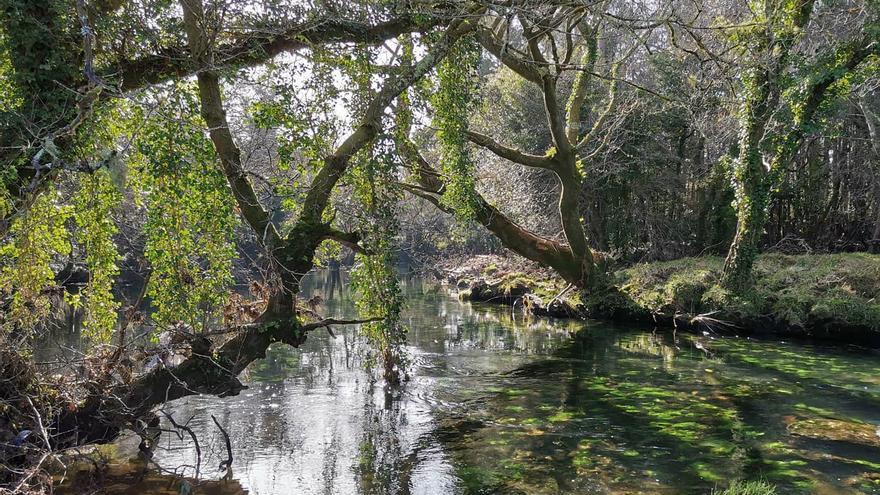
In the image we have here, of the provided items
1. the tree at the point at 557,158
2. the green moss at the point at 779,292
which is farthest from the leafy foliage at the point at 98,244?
the green moss at the point at 779,292

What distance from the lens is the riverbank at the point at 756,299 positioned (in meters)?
12.3

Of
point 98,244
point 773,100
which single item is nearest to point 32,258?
point 98,244

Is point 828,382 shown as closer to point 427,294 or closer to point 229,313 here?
point 229,313

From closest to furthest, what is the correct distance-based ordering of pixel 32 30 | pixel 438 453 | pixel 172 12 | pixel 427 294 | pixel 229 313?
1. pixel 32 30
2. pixel 172 12
3. pixel 438 453
4. pixel 229 313
5. pixel 427 294

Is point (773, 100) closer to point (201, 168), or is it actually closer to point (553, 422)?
point (553, 422)

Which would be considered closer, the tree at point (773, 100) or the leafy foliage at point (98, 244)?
the leafy foliage at point (98, 244)

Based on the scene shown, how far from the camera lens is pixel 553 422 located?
767 centimetres

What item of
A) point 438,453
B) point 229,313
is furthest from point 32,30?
point 438,453

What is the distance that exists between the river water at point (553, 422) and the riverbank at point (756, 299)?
2.88 feet

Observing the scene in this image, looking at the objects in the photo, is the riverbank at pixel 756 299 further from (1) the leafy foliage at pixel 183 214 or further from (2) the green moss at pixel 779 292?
(1) the leafy foliage at pixel 183 214

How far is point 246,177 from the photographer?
23.2 feet

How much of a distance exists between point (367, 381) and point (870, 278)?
35.6 feet

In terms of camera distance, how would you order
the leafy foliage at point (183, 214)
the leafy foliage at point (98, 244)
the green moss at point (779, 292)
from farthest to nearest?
the green moss at point (779, 292) < the leafy foliage at point (98, 244) < the leafy foliage at point (183, 214)

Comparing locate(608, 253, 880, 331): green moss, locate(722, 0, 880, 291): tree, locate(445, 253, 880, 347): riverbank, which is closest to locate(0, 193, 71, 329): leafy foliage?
locate(722, 0, 880, 291): tree
